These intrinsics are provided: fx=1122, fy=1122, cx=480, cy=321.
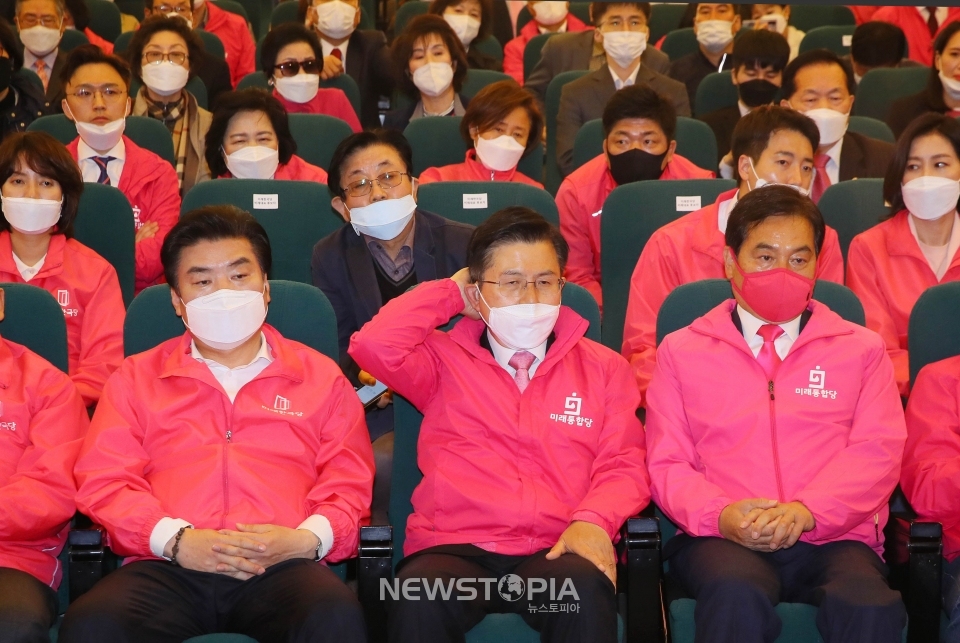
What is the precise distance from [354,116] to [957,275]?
10.3 ft

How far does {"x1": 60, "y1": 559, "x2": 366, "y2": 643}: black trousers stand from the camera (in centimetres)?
245

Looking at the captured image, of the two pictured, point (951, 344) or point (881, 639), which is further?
point (951, 344)

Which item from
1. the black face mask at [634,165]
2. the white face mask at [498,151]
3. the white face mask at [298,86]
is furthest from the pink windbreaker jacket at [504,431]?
the white face mask at [298,86]

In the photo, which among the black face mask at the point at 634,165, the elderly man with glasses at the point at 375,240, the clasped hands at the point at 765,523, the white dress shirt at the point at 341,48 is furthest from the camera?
Result: the white dress shirt at the point at 341,48

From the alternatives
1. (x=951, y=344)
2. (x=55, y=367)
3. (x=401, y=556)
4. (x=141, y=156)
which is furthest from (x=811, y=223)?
(x=141, y=156)

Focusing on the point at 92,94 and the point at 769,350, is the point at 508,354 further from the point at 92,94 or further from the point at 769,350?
the point at 92,94

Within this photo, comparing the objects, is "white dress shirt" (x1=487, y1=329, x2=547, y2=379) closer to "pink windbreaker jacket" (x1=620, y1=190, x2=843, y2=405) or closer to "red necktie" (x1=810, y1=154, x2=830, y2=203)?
"pink windbreaker jacket" (x1=620, y1=190, x2=843, y2=405)

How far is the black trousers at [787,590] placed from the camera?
248 cm

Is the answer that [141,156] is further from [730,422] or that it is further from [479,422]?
[730,422]

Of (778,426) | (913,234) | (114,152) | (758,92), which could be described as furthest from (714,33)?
(778,426)

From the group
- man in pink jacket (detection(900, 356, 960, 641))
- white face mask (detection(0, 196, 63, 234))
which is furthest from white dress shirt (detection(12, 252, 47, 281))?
man in pink jacket (detection(900, 356, 960, 641))

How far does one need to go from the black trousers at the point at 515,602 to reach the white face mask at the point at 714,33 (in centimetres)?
447

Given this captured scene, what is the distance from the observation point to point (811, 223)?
3025mm

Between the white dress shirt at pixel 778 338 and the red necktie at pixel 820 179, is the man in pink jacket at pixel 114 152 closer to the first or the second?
the white dress shirt at pixel 778 338
